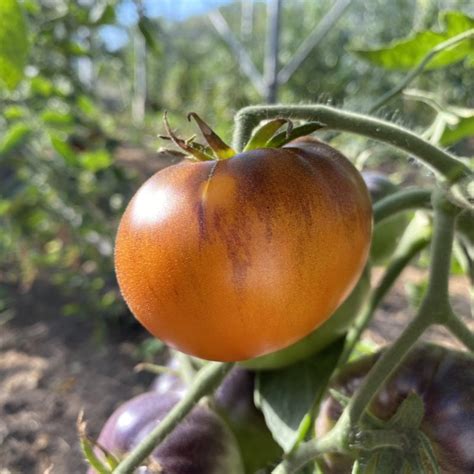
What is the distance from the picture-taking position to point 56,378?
1595mm

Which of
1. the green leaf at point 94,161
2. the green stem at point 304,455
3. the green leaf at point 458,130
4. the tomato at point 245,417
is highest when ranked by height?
the green leaf at point 458,130

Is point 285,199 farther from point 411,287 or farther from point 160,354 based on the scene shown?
point 160,354

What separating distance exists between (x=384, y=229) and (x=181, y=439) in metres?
0.28

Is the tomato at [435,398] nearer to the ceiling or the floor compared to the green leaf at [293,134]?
nearer to the floor

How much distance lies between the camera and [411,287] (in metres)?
0.80

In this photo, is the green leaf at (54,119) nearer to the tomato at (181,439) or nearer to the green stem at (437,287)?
the tomato at (181,439)

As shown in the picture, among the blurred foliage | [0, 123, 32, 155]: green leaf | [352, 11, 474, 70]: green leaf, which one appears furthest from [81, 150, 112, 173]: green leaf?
[352, 11, 474, 70]: green leaf

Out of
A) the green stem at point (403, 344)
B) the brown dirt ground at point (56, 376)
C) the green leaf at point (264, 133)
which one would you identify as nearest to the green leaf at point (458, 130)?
the green stem at point (403, 344)

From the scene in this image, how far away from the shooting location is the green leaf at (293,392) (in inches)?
17.2

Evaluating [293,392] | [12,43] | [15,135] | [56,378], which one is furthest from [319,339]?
[56,378]

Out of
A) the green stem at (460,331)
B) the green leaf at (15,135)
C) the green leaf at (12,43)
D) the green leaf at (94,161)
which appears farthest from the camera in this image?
the green leaf at (94,161)

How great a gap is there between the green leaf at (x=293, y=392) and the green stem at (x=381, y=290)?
1 centimetres

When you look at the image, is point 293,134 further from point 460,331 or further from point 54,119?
point 54,119

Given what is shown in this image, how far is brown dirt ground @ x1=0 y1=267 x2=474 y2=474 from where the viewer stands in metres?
1.33
